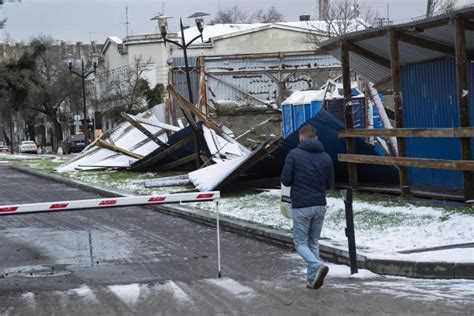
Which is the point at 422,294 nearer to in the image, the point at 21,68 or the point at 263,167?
the point at 263,167

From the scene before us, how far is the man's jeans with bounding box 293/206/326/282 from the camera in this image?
767 centimetres

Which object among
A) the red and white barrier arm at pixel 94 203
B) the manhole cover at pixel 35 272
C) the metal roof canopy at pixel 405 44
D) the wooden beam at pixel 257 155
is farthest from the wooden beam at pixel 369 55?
the manhole cover at pixel 35 272

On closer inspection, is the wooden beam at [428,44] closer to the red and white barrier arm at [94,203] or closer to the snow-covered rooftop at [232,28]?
the red and white barrier arm at [94,203]

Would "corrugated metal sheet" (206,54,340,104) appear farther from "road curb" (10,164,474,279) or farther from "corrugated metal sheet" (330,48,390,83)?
"road curb" (10,164,474,279)

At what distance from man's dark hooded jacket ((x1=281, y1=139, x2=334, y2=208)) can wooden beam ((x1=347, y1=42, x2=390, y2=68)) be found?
7382 mm

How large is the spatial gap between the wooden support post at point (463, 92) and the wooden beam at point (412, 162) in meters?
0.28

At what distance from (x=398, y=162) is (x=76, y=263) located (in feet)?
19.9

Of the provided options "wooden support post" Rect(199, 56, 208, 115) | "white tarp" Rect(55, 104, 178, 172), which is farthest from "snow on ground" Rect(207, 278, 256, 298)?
"wooden support post" Rect(199, 56, 208, 115)

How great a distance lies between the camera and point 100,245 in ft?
37.2

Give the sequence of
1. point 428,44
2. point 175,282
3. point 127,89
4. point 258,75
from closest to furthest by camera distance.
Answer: point 175,282
point 428,44
point 258,75
point 127,89

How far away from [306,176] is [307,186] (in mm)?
110

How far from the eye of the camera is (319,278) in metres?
7.55

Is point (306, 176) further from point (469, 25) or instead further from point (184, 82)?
point (184, 82)

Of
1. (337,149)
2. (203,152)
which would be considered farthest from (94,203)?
(203,152)
